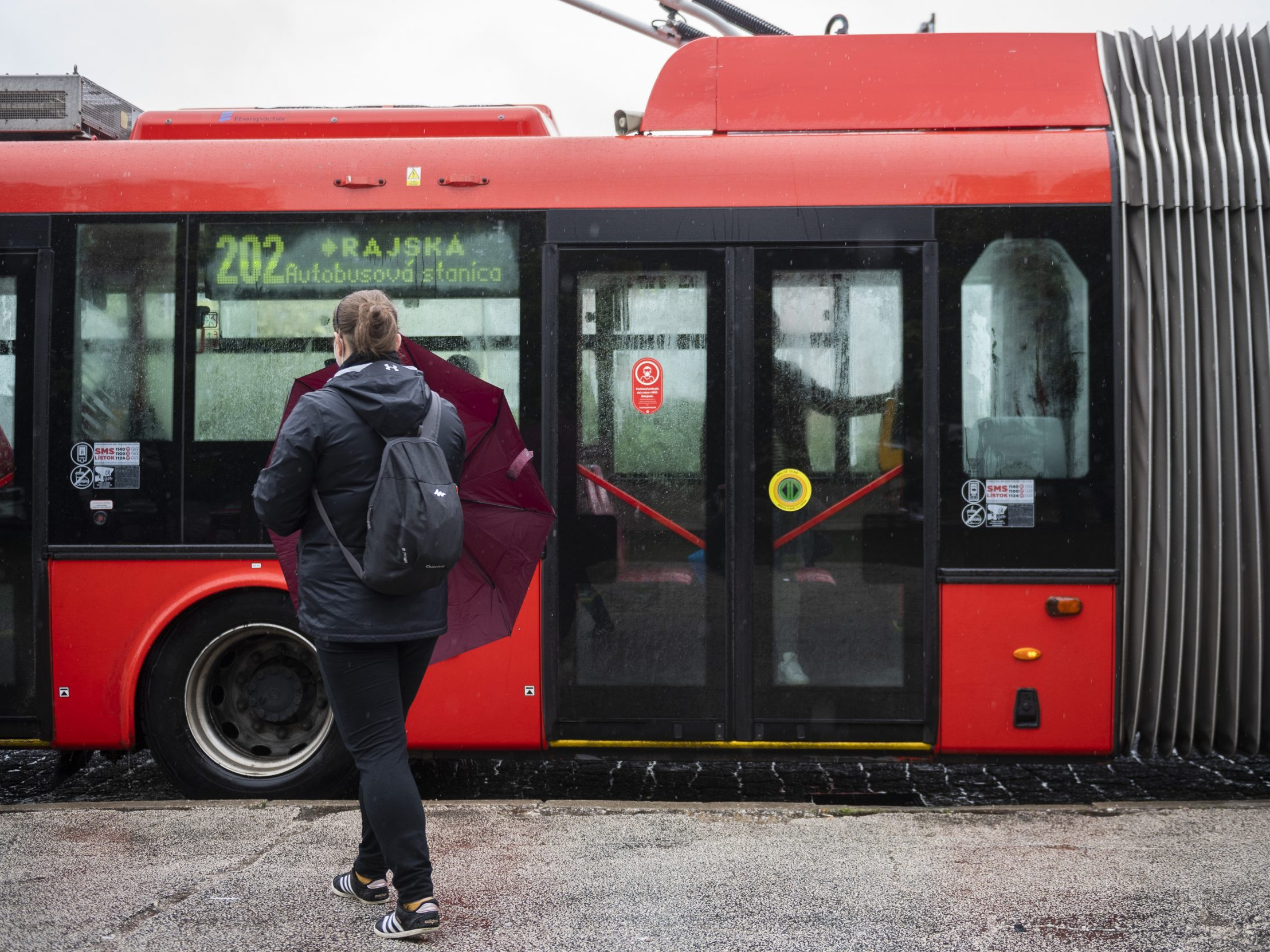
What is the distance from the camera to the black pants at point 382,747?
3330mm

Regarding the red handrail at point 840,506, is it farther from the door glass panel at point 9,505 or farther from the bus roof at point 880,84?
the door glass panel at point 9,505

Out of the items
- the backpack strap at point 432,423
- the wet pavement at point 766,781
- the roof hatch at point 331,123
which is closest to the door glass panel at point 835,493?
the wet pavement at point 766,781

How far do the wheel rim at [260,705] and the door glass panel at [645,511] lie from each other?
1.18 m

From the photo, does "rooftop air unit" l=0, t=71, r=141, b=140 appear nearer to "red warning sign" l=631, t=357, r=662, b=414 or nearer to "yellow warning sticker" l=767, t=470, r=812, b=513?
"red warning sign" l=631, t=357, r=662, b=414

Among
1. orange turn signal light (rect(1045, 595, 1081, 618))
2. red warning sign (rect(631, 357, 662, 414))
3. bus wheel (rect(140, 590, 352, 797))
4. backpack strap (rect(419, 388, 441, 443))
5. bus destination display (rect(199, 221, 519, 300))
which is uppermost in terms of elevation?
bus destination display (rect(199, 221, 519, 300))

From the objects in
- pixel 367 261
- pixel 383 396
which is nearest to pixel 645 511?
pixel 367 261

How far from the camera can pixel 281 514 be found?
324 centimetres

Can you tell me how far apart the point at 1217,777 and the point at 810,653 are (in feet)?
8.56

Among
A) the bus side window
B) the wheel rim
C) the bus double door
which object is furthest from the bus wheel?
the bus side window

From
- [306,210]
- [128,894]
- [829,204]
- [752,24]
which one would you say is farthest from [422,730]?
[752,24]

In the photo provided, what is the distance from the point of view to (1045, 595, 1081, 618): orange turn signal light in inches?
188

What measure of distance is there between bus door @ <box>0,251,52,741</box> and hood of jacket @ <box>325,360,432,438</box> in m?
2.48

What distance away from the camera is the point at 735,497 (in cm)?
492

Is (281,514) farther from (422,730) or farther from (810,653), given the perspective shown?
(810,653)
